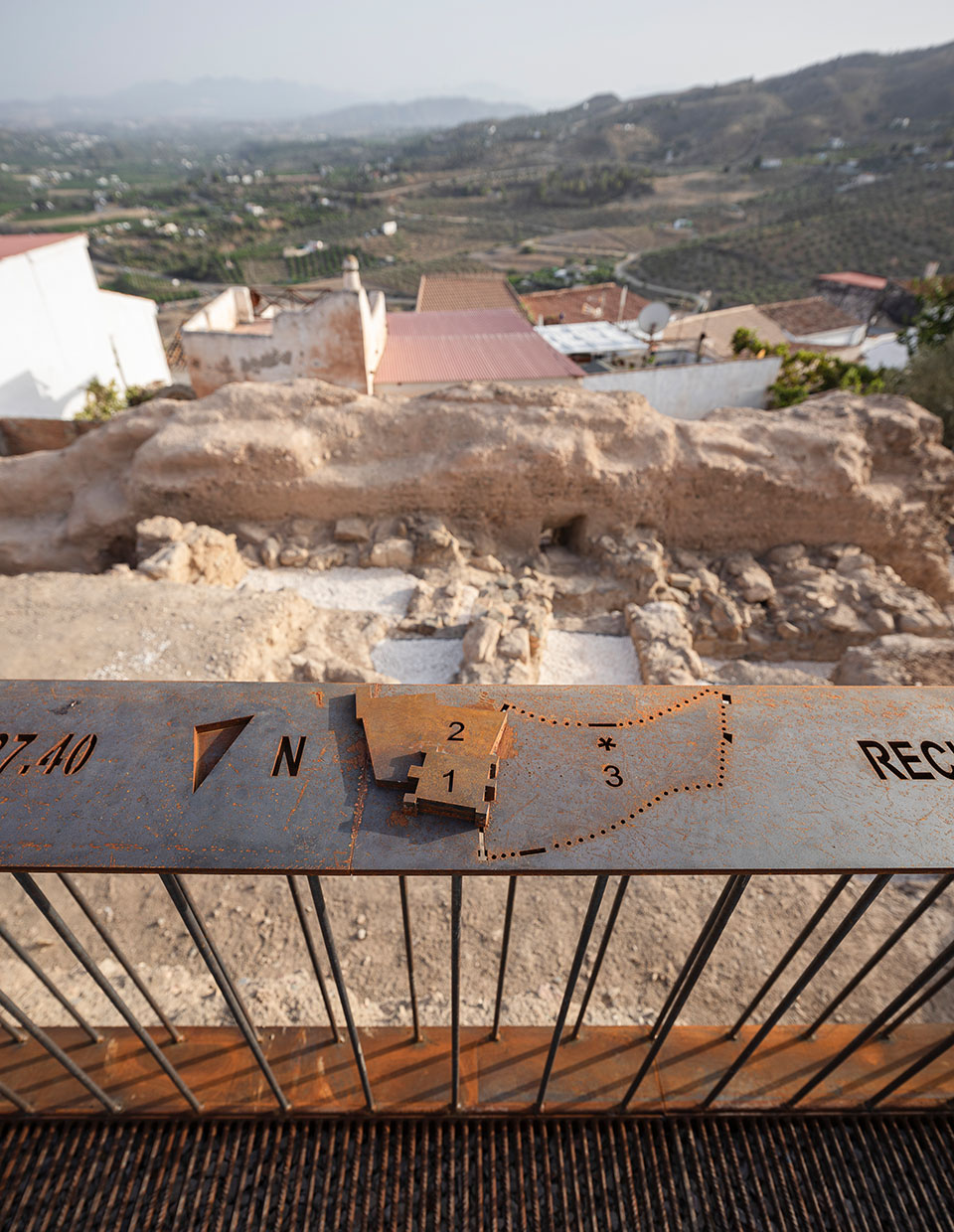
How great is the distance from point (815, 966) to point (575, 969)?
0.85 metres

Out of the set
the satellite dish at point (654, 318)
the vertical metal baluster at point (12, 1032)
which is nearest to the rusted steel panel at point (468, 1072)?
the vertical metal baluster at point (12, 1032)

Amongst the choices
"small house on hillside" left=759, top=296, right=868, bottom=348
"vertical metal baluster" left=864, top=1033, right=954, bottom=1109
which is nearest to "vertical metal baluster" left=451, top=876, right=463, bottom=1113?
"vertical metal baluster" left=864, top=1033, right=954, bottom=1109

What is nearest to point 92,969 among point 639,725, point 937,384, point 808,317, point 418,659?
point 639,725

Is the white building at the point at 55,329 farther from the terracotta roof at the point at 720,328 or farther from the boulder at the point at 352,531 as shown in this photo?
the terracotta roof at the point at 720,328

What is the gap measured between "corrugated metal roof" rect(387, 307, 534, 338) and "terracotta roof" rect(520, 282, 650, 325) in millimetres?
9830

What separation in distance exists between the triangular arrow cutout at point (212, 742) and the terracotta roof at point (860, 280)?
43.7m

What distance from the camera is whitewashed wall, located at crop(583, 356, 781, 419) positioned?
15.3 meters

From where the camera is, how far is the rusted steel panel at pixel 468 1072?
2838mm

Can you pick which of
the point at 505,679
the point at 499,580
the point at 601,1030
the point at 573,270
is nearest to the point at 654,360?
the point at 499,580

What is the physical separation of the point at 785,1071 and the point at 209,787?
2.84 m

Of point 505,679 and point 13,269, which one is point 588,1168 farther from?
point 13,269

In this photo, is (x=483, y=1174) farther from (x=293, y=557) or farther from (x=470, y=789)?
(x=293, y=557)

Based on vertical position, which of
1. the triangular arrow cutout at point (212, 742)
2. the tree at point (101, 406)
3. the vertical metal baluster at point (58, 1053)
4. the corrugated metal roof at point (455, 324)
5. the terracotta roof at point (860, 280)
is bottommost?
the terracotta roof at point (860, 280)

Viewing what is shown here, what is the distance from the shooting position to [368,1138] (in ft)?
9.23
